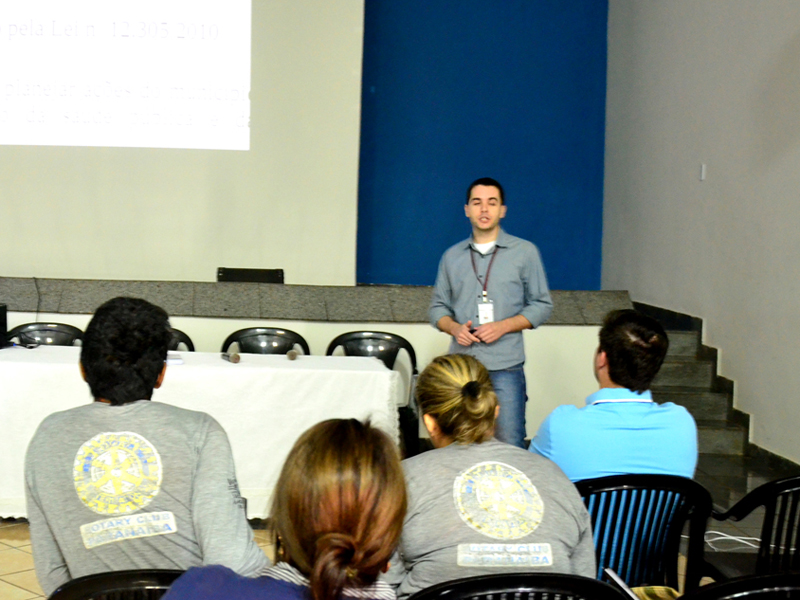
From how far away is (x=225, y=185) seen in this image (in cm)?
598

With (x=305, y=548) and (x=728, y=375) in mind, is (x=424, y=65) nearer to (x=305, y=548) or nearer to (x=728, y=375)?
(x=728, y=375)

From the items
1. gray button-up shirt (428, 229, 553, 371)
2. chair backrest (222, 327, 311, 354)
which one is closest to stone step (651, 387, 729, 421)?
gray button-up shirt (428, 229, 553, 371)

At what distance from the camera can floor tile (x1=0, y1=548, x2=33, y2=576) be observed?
283 centimetres

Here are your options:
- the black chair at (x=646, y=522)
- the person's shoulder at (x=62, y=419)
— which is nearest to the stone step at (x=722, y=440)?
the black chair at (x=646, y=522)

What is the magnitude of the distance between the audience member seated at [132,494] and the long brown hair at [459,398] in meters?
0.42

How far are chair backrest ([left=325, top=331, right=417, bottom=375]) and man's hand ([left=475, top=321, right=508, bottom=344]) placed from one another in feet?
4.41

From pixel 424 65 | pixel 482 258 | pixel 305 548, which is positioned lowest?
pixel 305 548

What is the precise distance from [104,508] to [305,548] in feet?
2.09

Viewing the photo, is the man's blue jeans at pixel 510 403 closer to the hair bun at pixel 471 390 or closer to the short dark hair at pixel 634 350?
the short dark hair at pixel 634 350

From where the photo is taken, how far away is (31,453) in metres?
1.44

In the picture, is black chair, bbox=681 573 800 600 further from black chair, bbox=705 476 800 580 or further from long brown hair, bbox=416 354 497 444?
black chair, bbox=705 476 800 580

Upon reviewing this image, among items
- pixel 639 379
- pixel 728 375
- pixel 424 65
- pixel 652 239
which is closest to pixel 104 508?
pixel 639 379

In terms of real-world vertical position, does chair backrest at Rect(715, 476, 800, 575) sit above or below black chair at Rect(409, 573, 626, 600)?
below

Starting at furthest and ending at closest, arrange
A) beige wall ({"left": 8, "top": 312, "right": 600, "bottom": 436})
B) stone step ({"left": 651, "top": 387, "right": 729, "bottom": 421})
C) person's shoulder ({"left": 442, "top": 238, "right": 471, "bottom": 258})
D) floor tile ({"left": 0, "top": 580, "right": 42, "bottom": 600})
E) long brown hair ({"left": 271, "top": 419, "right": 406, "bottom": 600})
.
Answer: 1. beige wall ({"left": 8, "top": 312, "right": 600, "bottom": 436})
2. stone step ({"left": 651, "top": 387, "right": 729, "bottom": 421})
3. person's shoulder ({"left": 442, "top": 238, "right": 471, "bottom": 258})
4. floor tile ({"left": 0, "top": 580, "right": 42, "bottom": 600})
5. long brown hair ({"left": 271, "top": 419, "right": 406, "bottom": 600})
